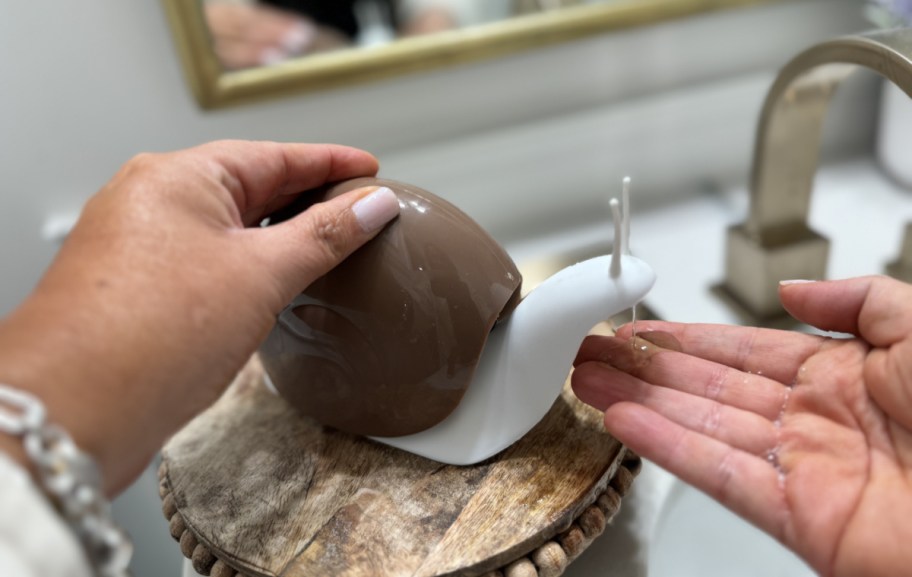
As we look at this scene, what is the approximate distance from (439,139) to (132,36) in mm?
319

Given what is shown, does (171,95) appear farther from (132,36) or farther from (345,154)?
(345,154)

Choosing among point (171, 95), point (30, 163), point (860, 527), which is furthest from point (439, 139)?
point (860, 527)

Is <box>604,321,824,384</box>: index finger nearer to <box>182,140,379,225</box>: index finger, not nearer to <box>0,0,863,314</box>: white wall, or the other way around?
<box>182,140,379,225</box>: index finger

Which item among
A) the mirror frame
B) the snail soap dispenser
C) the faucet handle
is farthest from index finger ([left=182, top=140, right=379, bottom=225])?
the faucet handle

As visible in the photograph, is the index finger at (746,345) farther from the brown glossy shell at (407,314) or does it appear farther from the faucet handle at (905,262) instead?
the faucet handle at (905,262)

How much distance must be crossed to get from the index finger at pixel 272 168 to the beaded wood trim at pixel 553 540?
19 centimetres

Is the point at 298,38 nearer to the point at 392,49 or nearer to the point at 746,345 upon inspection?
the point at 392,49

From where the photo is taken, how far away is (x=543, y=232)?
86cm

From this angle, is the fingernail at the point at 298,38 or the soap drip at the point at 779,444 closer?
the soap drip at the point at 779,444

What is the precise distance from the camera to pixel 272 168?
17.7 inches

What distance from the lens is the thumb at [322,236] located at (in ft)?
1.33

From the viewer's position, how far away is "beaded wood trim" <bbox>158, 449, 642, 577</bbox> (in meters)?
0.40

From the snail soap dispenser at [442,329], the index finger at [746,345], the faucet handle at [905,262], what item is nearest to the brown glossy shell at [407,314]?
the snail soap dispenser at [442,329]

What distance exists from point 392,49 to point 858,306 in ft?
1.57
